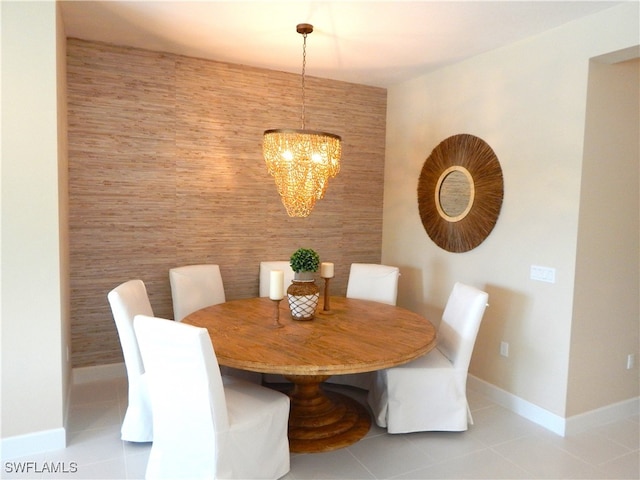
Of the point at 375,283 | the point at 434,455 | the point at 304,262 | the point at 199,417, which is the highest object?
the point at 304,262

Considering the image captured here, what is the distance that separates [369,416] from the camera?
121 inches

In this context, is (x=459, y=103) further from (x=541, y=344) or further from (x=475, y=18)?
(x=541, y=344)

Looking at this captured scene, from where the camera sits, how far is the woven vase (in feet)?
9.32

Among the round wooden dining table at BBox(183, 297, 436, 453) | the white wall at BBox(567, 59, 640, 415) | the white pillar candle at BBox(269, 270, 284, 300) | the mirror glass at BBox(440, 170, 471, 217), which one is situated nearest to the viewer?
the round wooden dining table at BBox(183, 297, 436, 453)

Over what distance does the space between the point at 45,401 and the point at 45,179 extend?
1283mm

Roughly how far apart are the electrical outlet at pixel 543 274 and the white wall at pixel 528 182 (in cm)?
4

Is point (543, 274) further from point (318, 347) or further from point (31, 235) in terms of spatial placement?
point (31, 235)

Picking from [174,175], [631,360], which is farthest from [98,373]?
[631,360]

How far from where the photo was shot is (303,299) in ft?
9.30

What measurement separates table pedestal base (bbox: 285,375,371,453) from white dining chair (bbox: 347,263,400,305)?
0.98 m

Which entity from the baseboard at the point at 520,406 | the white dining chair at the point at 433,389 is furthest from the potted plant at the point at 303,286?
the baseboard at the point at 520,406

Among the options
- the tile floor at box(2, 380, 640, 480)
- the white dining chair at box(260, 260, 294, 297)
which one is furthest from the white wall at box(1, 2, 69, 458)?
the white dining chair at box(260, 260, 294, 297)

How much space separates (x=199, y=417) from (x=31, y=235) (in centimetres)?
143

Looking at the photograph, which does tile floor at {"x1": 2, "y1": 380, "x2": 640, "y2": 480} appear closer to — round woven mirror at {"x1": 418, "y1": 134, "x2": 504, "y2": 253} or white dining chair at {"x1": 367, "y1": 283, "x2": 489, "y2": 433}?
white dining chair at {"x1": 367, "y1": 283, "x2": 489, "y2": 433}
